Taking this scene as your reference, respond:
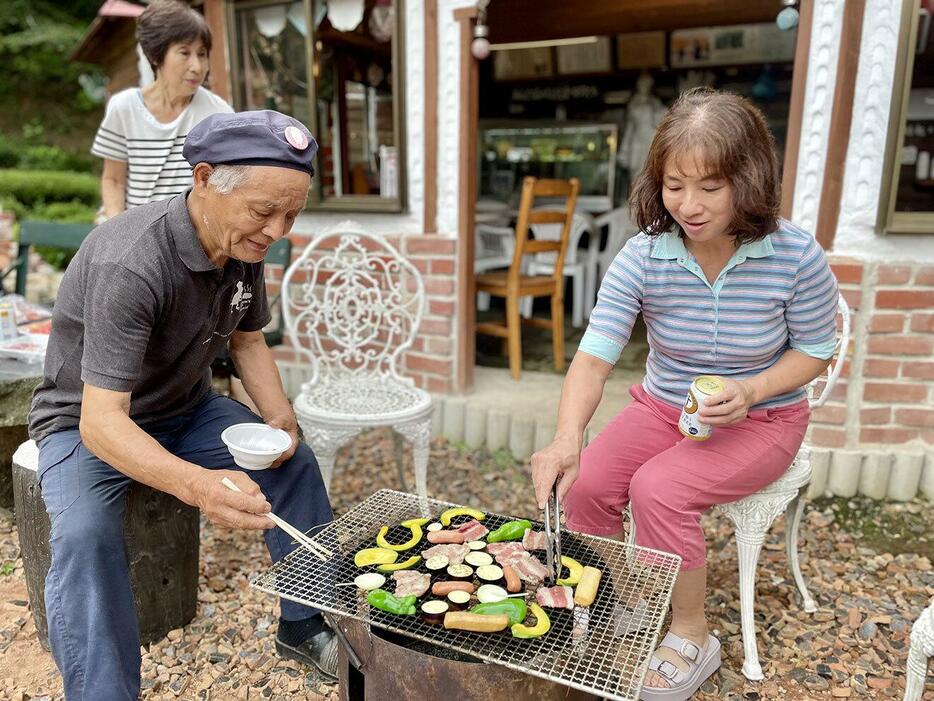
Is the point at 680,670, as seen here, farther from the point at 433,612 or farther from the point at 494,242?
the point at 494,242

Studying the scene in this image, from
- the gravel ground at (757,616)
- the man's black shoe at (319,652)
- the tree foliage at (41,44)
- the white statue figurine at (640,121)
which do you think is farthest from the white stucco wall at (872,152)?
the tree foliage at (41,44)

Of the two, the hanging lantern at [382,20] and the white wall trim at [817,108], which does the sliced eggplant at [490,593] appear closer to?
the white wall trim at [817,108]

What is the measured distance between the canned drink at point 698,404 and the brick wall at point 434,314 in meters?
2.30

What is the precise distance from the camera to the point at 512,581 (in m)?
1.62

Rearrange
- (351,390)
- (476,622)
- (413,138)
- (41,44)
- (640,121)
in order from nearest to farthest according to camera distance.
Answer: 1. (476,622)
2. (351,390)
3. (413,138)
4. (640,121)
5. (41,44)

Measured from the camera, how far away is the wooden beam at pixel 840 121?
3074 mm

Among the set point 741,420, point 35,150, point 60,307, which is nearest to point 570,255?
point 741,420

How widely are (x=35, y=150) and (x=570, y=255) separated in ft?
55.1

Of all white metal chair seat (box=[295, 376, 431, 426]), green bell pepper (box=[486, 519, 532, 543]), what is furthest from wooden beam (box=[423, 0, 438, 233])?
green bell pepper (box=[486, 519, 532, 543])

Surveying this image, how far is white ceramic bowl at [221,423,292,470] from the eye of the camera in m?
1.82

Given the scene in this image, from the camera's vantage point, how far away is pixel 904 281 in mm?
3178

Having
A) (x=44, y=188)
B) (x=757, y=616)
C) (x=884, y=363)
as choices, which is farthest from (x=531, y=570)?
(x=44, y=188)

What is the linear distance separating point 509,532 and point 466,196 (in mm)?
2477

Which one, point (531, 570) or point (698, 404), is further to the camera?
point (698, 404)
